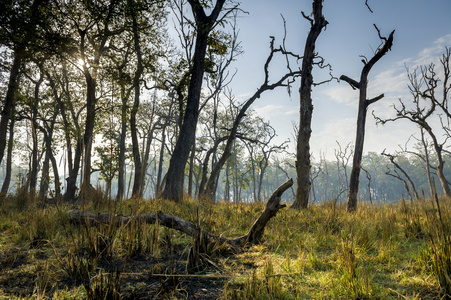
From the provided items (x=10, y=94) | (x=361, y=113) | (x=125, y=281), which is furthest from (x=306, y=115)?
(x=10, y=94)

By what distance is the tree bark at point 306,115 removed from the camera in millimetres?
7258

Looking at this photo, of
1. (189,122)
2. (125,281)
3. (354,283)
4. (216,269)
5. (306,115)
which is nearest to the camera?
(354,283)

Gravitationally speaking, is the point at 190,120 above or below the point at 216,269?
above

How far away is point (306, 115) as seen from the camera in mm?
7633

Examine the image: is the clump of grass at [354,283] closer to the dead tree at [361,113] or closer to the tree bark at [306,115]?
the tree bark at [306,115]

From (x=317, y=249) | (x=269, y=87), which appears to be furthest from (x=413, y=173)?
(x=317, y=249)

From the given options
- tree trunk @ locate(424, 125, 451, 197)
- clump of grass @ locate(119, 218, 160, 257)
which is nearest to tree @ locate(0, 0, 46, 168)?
clump of grass @ locate(119, 218, 160, 257)

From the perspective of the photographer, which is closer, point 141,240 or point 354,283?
point 354,283

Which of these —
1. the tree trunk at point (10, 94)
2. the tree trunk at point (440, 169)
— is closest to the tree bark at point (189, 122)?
the tree trunk at point (10, 94)

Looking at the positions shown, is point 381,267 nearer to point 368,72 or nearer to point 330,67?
point 368,72

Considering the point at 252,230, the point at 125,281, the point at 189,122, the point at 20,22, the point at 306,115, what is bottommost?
the point at 125,281

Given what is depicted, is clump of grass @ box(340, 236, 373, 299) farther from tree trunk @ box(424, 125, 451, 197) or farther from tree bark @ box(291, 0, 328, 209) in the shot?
tree trunk @ box(424, 125, 451, 197)

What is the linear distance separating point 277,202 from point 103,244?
213 centimetres

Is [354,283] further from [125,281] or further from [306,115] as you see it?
[306,115]
